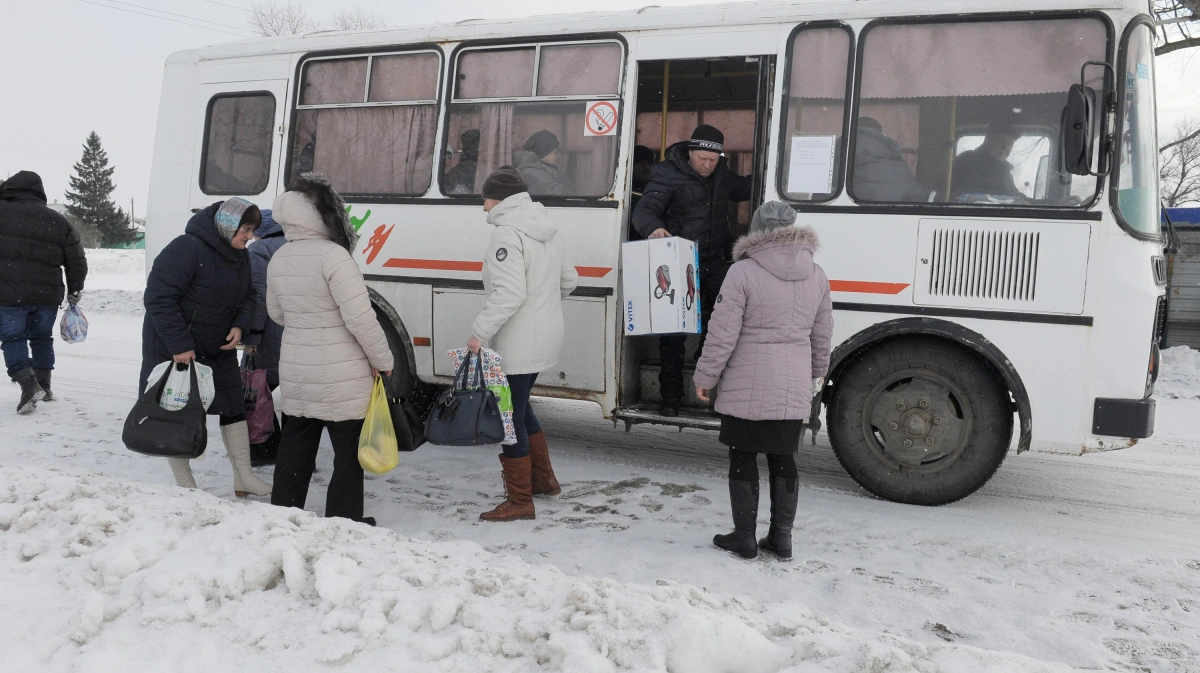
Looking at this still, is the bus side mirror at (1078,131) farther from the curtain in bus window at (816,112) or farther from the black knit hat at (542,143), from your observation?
the black knit hat at (542,143)

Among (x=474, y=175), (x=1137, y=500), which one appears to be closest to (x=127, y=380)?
(x=474, y=175)

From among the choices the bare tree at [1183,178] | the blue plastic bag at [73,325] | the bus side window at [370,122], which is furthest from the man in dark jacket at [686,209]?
the bare tree at [1183,178]

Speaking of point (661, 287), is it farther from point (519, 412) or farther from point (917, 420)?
point (917, 420)

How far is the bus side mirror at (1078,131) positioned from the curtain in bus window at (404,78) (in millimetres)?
4029

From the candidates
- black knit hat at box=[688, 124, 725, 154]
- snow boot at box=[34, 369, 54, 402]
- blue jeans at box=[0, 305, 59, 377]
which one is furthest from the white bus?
snow boot at box=[34, 369, 54, 402]

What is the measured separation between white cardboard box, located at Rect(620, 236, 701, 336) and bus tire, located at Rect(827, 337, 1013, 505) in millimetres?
1039

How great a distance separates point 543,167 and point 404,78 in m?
1.34

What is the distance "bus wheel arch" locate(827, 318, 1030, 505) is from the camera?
16.1 ft

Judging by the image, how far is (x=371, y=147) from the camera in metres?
6.36

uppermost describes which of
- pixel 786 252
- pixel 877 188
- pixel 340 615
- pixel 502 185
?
pixel 877 188

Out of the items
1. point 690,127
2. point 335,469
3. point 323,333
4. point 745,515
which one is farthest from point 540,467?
point 690,127

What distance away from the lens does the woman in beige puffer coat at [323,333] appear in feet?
13.6

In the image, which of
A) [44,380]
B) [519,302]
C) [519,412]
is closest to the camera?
[519,302]

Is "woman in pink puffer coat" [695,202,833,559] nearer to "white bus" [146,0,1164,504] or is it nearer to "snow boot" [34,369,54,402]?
"white bus" [146,0,1164,504]
